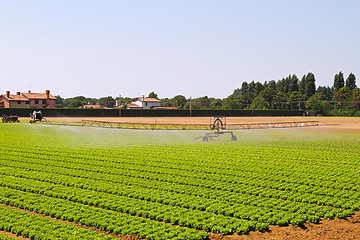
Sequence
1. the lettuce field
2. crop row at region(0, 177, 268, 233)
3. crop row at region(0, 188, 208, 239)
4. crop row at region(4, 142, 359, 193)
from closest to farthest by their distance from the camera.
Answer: crop row at region(0, 188, 208, 239) → the lettuce field → crop row at region(0, 177, 268, 233) → crop row at region(4, 142, 359, 193)

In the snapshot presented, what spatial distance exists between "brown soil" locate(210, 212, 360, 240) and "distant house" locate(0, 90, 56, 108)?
4897 inches

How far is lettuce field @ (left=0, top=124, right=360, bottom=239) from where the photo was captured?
1127 cm

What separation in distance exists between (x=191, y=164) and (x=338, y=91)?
509ft

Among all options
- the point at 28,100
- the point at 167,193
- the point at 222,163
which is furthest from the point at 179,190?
the point at 28,100

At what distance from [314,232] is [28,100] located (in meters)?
127

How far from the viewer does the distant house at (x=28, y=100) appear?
125 m

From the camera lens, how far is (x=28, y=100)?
125812 mm

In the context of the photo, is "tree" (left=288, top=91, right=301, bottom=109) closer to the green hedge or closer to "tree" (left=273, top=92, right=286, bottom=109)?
"tree" (left=273, top=92, right=286, bottom=109)

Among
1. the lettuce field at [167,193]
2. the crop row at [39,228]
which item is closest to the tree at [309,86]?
the lettuce field at [167,193]

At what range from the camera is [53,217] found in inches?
480

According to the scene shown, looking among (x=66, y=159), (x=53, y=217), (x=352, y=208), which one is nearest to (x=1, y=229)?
(x=53, y=217)

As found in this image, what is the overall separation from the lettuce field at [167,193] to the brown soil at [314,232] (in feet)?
0.79

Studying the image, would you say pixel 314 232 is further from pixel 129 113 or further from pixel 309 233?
pixel 129 113

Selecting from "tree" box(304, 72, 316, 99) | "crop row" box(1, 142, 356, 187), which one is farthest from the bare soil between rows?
"tree" box(304, 72, 316, 99)
